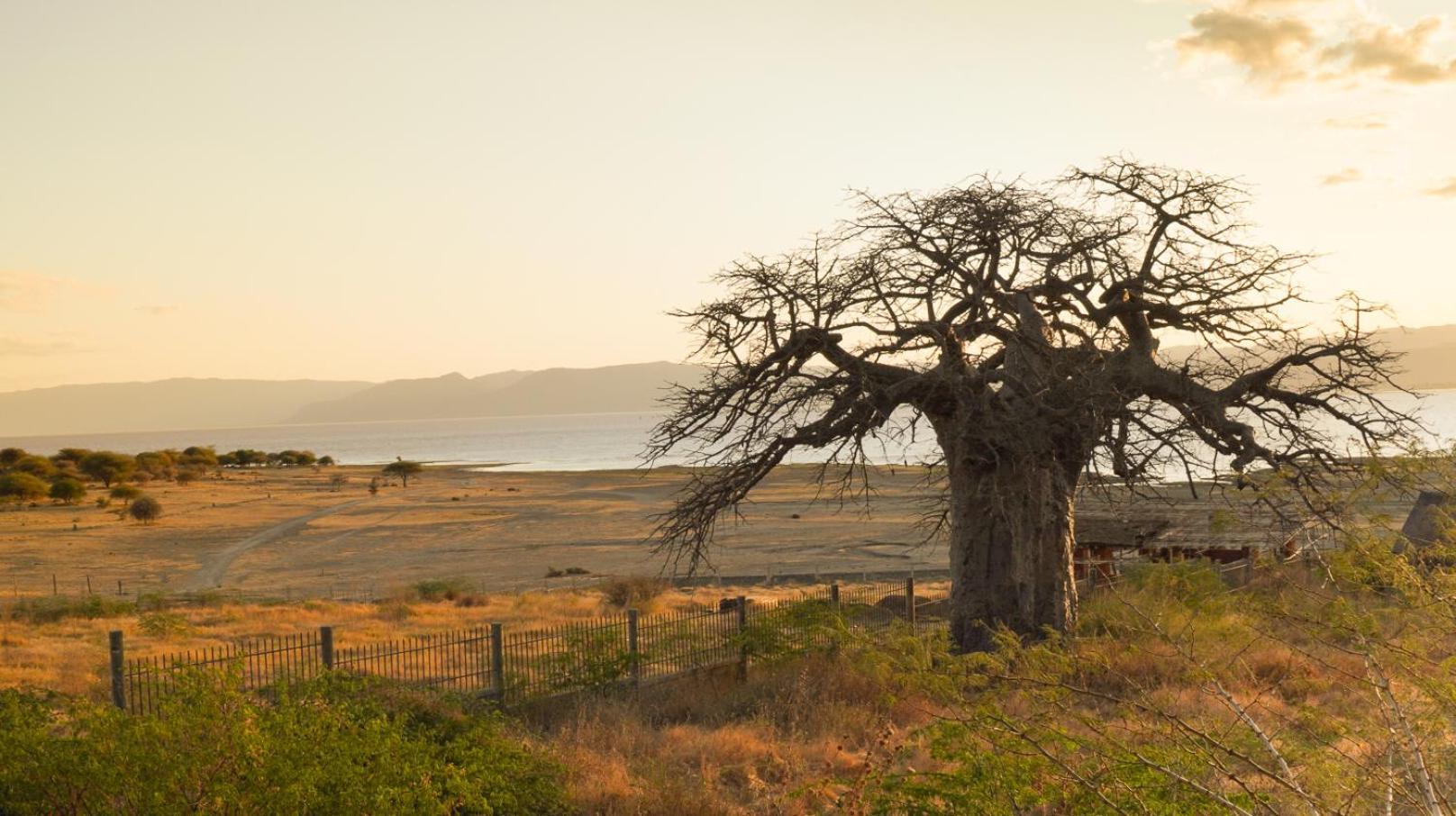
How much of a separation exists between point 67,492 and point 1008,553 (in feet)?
247

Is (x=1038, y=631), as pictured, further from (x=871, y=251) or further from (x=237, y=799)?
(x=237, y=799)

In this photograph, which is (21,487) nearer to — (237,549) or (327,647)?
(237,549)

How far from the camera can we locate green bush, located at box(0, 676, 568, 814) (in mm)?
7348

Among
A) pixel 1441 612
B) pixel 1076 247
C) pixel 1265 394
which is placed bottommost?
pixel 1441 612

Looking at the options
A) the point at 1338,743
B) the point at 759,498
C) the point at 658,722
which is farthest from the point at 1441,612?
the point at 759,498

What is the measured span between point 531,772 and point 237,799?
2889 mm

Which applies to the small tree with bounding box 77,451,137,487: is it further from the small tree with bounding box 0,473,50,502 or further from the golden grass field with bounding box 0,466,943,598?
the small tree with bounding box 0,473,50,502

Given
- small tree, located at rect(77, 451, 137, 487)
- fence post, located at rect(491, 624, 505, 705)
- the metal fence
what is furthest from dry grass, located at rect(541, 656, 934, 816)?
small tree, located at rect(77, 451, 137, 487)

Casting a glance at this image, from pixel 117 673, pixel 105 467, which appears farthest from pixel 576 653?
pixel 105 467

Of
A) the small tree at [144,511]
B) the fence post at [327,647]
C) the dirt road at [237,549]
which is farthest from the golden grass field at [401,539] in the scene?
the fence post at [327,647]

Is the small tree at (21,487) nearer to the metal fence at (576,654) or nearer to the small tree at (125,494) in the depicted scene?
the small tree at (125,494)

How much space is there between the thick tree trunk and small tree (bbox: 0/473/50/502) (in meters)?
74.2

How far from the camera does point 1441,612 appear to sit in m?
5.82

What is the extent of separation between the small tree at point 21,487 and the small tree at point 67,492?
2.59ft
